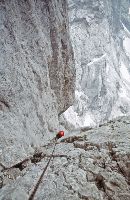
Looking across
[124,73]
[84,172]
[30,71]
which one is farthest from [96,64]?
[84,172]

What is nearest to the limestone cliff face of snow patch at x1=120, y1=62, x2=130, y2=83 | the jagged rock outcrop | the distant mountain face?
the jagged rock outcrop

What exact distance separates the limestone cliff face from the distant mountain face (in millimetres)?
33798

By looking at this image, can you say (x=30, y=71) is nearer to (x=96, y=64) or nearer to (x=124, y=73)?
(x=96, y=64)

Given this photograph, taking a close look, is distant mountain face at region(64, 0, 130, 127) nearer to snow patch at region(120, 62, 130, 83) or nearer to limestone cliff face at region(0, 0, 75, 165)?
snow patch at region(120, 62, 130, 83)

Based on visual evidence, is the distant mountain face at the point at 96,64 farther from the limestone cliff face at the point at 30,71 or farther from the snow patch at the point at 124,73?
the limestone cliff face at the point at 30,71

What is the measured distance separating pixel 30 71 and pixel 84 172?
291 inches

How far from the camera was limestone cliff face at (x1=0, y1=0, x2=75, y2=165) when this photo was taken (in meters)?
10.2

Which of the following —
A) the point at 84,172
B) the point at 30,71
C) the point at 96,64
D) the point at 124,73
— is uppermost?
the point at 124,73

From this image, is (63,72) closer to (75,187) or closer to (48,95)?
(48,95)

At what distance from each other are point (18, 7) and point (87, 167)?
8579 millimetres

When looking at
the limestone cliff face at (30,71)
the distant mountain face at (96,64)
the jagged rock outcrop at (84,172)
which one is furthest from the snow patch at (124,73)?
the jagged rock outcrop at (84,172)

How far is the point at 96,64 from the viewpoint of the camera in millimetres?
58156

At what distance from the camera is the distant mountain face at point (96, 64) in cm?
5566

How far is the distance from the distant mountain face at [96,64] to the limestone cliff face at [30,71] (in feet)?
111
